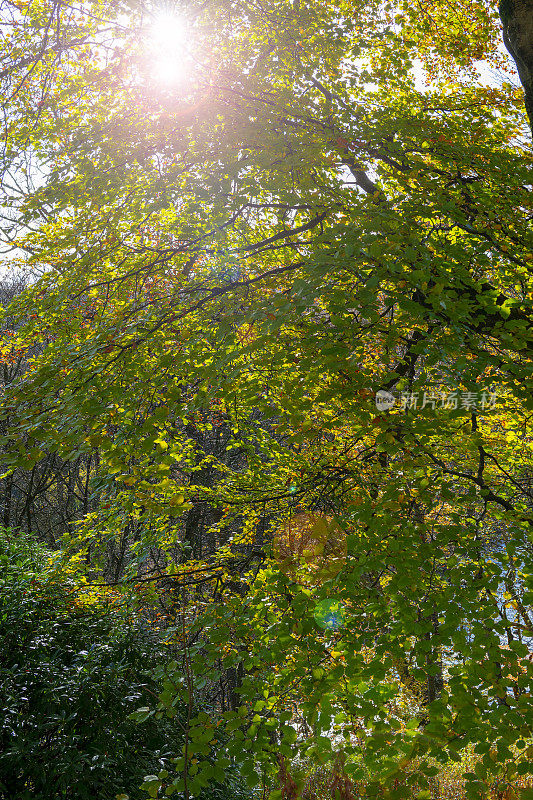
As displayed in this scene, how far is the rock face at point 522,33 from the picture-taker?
3191mm

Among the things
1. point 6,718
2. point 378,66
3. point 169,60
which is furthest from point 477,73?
point 6,718

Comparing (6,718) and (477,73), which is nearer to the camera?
(6,718)

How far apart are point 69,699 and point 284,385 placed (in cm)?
333

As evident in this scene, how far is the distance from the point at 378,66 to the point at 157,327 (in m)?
5.89

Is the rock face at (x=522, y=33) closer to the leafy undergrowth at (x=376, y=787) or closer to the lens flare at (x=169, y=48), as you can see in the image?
the lens flare at (x=169, y=48)

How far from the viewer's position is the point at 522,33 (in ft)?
10.5

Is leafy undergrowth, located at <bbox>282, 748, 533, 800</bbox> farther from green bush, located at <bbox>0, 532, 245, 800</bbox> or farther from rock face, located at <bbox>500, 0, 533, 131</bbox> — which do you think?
rock face, located at <bbox>500, 0, 533, 131</bbox>

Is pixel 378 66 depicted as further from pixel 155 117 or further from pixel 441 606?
pixel 441 606

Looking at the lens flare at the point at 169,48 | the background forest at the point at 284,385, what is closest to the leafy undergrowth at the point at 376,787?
the background forest at the point at 284,385

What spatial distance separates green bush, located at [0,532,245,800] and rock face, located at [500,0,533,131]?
16.0 ft

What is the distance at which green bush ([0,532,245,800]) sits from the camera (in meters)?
3.71

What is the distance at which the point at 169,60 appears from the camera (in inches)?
169

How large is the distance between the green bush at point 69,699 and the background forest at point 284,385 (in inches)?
1.1

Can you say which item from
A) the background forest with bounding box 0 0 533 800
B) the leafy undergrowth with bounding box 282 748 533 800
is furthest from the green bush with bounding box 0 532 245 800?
the leafy undergrowth with bounding box 282 748 533 800
